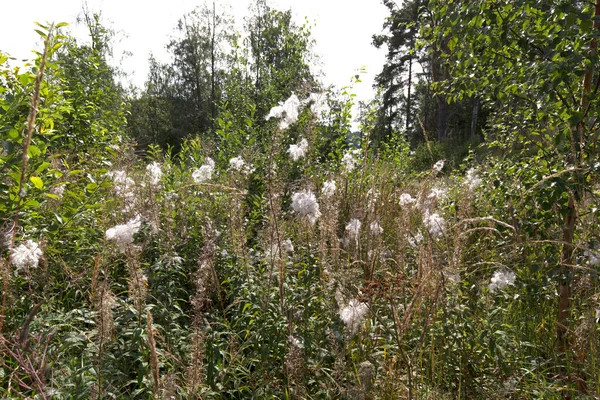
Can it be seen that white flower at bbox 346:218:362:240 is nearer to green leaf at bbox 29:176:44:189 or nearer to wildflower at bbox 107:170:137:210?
green leaf at bbox 29:176:44:189

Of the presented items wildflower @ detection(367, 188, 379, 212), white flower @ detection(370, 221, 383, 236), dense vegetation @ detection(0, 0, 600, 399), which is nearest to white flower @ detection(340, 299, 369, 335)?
dense vegetation @ detection(0, 0, 600, 399)

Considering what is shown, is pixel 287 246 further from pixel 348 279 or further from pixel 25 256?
pixel 25 256

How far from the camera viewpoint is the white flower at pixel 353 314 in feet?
6.78

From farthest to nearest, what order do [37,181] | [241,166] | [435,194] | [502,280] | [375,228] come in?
[241,166], [435,194], [375,228], [502,280], [37,181]

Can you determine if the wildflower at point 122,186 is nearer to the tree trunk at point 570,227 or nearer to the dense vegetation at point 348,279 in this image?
the dense vegetation at point 348,279

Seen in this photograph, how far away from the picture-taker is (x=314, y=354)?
2.31m

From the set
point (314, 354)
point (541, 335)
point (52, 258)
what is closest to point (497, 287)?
point (541, 335)

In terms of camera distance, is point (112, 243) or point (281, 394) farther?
point (112, 243)

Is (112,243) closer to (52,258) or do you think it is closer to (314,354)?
(52,258)

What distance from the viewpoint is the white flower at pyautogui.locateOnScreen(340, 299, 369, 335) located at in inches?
81.4

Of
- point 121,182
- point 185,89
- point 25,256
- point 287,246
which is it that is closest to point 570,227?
point 287,246

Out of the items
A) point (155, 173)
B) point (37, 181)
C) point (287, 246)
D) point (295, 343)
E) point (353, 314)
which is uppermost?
point (155, 173)

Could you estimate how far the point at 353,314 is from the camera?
2.08m

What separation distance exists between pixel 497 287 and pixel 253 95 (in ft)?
19.6
